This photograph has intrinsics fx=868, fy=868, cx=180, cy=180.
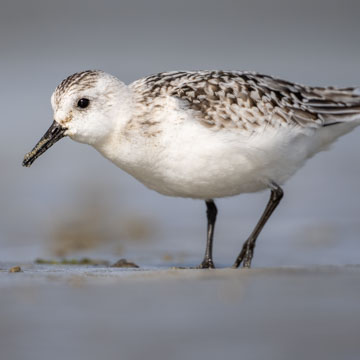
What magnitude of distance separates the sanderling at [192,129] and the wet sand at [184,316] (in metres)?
1.11

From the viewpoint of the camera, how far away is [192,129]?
19.8 feet

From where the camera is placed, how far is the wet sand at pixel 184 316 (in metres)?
3.60

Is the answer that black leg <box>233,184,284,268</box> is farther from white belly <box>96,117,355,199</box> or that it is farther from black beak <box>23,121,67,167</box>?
black beak <box>23,121,67,167</box>

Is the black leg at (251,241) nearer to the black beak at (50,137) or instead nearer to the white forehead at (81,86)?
the white forehead at (81,86)

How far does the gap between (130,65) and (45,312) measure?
13.8 meters

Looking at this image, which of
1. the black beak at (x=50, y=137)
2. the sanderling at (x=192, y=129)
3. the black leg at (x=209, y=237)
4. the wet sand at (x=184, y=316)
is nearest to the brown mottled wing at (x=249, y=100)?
the sanderling at (x=192, y=129)

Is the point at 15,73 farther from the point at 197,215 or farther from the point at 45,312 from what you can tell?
the point at 45,312

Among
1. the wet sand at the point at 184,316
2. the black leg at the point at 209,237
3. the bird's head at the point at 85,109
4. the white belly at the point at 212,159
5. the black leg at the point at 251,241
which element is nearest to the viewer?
the wet sand at the point at 184,316

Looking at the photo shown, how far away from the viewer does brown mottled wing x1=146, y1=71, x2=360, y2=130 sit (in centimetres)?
622

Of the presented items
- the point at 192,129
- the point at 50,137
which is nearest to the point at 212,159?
the point at 192,129

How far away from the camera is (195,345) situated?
3.65 meters

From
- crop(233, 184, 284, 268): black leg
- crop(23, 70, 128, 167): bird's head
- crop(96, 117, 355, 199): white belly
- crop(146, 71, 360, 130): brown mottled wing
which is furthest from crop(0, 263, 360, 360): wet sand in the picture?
crop(146, 71, 360, 130): brown mottled wing

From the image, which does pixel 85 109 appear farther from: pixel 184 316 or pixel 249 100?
pixel 184 316

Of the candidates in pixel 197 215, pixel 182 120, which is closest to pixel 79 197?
pixel 197 215
